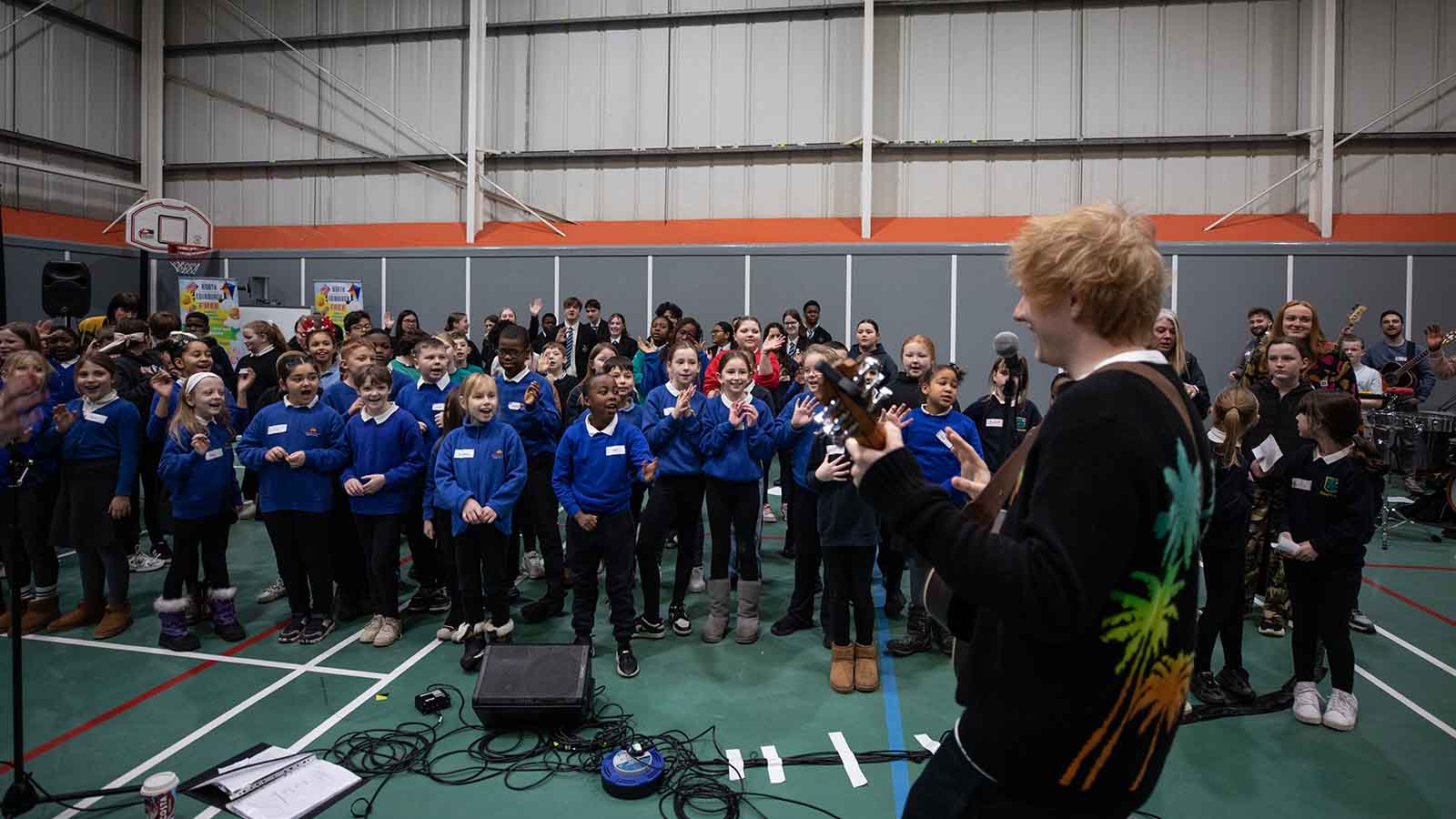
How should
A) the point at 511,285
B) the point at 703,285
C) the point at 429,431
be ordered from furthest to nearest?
the point at 511,285
the point at 703,285
the point at 429,431

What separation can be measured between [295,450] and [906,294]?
31.4 feet

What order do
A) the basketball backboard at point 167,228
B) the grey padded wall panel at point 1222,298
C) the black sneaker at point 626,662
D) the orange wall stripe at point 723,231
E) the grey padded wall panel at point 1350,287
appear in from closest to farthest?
the black sneaker at point 626,662 < the grey padded wall panel at point 1350,287 < the grey padded wall panel at point 1222,298 < the orange wall stripe at point 723,231 < the basketball backboard at point 167,228

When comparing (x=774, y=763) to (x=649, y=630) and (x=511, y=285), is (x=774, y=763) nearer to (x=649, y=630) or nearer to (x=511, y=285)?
(x=649, y=630)

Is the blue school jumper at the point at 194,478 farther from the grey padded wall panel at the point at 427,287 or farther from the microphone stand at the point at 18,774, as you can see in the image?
the grey padded wall panel at the point at 427,287

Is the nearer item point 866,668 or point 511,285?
point 866,668

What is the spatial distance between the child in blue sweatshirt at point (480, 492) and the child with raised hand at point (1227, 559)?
10.9 ft

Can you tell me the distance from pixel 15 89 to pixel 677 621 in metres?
15.3

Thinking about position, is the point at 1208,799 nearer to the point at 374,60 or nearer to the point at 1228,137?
the point at 1228,137

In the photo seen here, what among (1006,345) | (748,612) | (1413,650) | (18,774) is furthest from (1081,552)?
(1413,650)

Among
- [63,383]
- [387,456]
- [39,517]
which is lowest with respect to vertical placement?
[39,517]

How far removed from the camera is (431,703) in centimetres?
427

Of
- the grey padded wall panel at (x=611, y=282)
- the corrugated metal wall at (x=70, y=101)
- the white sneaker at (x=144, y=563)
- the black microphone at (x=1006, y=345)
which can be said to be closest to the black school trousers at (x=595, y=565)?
the black microphone at (x=1006, y=345)

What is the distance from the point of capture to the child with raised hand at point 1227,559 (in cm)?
430

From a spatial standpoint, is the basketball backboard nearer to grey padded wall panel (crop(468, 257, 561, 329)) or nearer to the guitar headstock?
grey padded wall panel (crop(468, 257, 561, 329))
